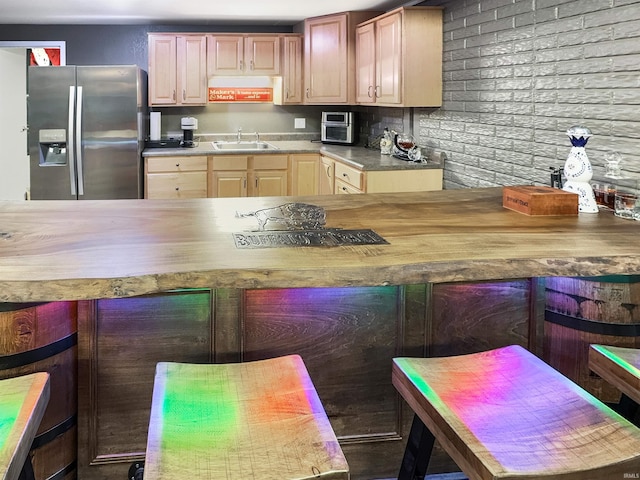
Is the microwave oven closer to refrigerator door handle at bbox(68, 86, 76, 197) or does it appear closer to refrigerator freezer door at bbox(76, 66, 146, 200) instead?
refrigerator freezer door at bbox(76, 66, 146, 200)

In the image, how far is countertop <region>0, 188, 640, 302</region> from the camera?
1.40m

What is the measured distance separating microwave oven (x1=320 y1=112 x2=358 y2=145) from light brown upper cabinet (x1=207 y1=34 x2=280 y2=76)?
2.19ft

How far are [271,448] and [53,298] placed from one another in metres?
0.56

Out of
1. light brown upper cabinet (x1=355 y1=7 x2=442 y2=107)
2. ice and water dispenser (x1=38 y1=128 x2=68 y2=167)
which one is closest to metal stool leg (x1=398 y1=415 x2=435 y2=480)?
light brown upper cabinet (x1=355 y1=7 x2=442 y2=107)

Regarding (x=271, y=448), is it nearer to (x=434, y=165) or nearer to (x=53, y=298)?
(x=53, y=298)

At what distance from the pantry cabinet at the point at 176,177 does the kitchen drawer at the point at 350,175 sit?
128cm

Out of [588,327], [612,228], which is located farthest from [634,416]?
[612,228]

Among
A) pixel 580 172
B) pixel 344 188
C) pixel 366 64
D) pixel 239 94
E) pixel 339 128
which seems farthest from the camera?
pixel 239 94

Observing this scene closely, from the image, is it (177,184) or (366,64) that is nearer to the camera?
(366,64)

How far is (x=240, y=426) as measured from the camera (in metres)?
1.25

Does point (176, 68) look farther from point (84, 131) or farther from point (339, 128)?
point (339, 128)

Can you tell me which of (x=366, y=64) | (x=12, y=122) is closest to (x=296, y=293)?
(x=366, y=64)

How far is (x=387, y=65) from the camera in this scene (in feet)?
15.5

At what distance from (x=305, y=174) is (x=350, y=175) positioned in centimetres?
122
